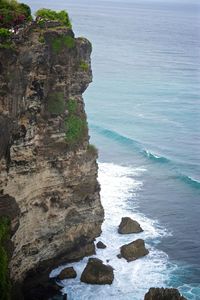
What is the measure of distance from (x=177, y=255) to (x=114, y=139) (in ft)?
91.1

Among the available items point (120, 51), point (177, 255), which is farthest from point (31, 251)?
point (120, 51)

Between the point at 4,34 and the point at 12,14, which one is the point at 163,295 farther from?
the point at 12,14

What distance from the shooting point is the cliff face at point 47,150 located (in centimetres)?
3020

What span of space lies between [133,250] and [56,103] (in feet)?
42.2

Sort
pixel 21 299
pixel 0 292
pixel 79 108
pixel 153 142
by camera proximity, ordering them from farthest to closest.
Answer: pixel 153 142
pixel 79 108
pixel 21 299
pixel 0 292

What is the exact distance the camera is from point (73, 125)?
35406mm

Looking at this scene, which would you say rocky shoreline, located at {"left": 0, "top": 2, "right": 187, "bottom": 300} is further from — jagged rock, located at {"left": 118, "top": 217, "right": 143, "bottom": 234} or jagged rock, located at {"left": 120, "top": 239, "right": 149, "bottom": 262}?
jagged rock, located at {"left": 118, "top": 217, "right": 143, "bottom": 234}

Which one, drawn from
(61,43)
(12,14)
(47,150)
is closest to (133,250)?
(47,150)

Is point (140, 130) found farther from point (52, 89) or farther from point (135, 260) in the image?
point (52, 89)

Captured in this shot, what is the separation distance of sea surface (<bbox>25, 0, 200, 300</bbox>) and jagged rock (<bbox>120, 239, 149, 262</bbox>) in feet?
1.52

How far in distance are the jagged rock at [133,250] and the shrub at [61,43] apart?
15188mm

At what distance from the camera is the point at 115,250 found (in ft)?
→ 133

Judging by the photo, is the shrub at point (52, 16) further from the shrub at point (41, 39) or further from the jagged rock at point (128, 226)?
the jagged rock at point (128, 226)

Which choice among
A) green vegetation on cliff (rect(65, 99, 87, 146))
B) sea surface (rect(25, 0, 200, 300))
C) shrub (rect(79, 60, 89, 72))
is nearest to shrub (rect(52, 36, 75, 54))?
shrub (rect(79, 60, 89, 72))
